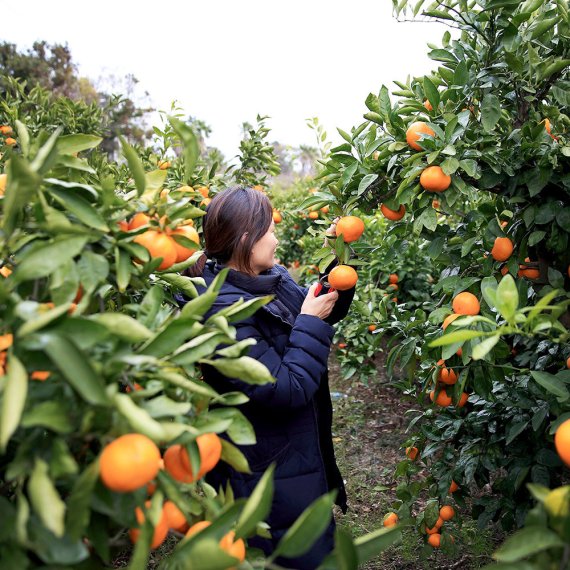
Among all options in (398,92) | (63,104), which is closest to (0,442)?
(398,92)

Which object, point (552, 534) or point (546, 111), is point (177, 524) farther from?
point (546, 111)

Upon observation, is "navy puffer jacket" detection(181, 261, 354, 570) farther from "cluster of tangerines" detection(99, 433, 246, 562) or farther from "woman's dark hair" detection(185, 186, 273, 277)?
"cluster of tangerines" detection(99, 433, 246, 562)

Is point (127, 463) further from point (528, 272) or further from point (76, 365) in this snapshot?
point (528, 272)

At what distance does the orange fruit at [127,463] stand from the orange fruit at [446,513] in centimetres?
152

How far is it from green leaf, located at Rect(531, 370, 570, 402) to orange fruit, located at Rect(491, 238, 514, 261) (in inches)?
15.9

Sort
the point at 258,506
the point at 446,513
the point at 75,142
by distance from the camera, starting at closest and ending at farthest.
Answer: the point at 258,506 → the point at 75,142 → the point at 446,513

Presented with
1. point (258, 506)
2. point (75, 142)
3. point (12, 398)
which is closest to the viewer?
point (12, 398)

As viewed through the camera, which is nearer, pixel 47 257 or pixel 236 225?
pixel 47 257

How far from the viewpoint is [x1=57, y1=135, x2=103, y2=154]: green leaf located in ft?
2.87

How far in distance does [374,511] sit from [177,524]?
80.0 inches

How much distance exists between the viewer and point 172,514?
30.6 inches

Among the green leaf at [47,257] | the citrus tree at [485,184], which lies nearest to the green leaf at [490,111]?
the citrus tree at [485,184]

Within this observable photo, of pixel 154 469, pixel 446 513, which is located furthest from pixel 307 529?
pixel 446 513

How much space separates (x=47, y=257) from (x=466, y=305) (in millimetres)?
939
